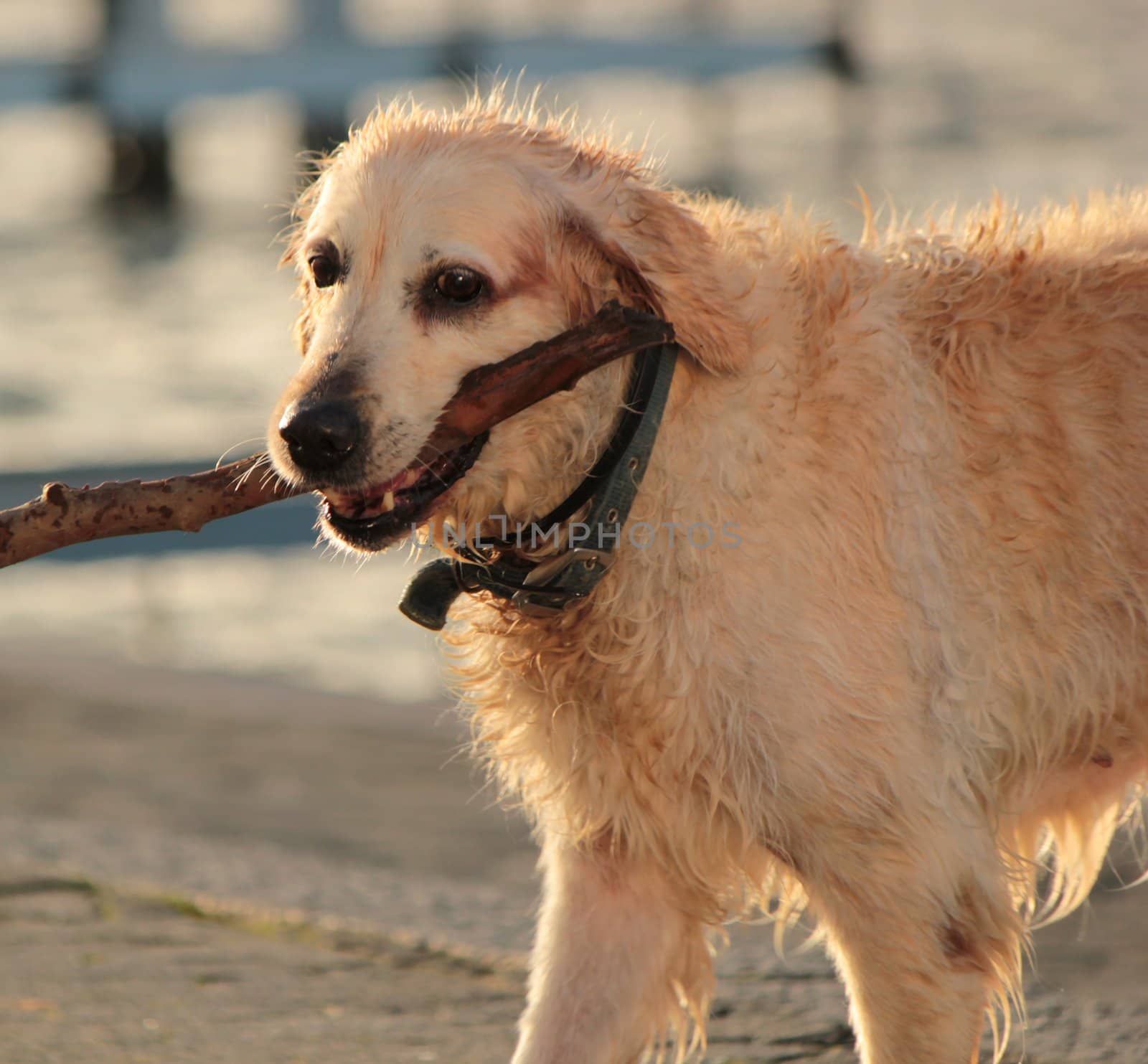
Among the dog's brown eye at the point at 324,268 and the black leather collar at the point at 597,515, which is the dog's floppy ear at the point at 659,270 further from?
the dog's brown eye at the point at 324,268

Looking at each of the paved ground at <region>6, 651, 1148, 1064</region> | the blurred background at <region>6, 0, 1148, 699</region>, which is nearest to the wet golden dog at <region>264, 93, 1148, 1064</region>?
the paved ground at <region>6, 651, 1148, 1064</region>

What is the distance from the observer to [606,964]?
3.52 m

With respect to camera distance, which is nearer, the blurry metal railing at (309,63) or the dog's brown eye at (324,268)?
the dog's brown eye at (324,268)

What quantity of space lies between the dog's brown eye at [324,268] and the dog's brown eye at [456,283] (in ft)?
0.82

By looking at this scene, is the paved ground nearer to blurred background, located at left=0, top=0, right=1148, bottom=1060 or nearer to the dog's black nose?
blurred background, located at left=0, top=0, right=1148, bottom=1060

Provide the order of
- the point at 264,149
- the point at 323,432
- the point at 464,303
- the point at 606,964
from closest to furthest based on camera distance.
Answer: the point at 323,432, the point at 464,303, the point at 606,964, the point at 264,149

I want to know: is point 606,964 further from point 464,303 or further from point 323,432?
point 464,303

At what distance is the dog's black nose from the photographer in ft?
10.1

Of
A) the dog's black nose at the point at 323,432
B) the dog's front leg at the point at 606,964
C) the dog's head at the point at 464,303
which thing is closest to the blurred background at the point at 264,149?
the dog's front leg at the point at 606,964

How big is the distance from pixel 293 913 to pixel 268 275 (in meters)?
11.0

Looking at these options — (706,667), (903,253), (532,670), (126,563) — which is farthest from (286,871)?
(126,563)

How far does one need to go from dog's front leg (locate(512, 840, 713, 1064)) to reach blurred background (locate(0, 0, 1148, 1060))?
0.91m

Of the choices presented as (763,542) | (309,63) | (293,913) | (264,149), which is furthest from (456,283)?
(264,149)

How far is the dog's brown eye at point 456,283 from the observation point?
10.4 ft
